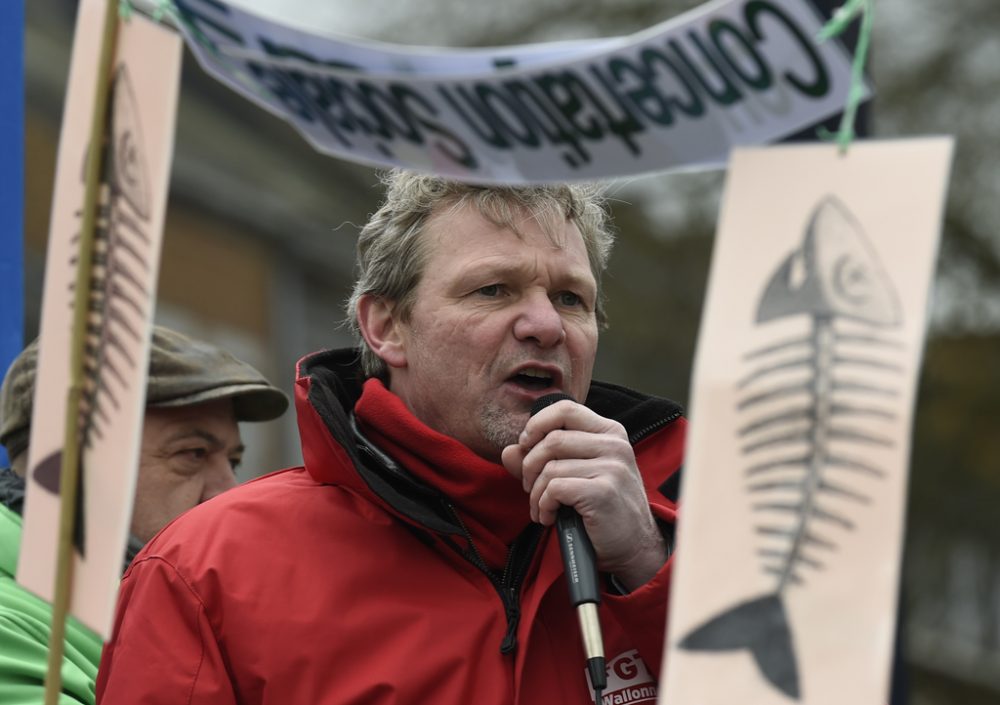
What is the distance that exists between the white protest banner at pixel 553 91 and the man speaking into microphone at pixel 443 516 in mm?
609

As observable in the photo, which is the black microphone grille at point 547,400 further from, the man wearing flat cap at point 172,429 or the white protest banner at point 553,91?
the man wearing flat cap at point 172,429

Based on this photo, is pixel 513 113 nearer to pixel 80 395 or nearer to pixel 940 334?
pixel 80 395

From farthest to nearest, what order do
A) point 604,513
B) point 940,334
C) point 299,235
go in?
1. point 299,235
2. point 940,334
3. point 604,513

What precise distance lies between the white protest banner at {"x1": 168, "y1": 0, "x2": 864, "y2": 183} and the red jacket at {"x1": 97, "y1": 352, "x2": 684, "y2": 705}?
2.74 feet

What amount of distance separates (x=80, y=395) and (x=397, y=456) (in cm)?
97

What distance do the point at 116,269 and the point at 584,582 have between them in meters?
0.74

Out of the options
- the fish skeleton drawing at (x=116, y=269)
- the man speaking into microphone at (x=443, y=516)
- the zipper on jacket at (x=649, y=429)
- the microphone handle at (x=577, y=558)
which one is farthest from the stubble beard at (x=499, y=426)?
the fish skeleton drawing at (x=116, y=269)

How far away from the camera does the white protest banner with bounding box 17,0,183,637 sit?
5.44ft

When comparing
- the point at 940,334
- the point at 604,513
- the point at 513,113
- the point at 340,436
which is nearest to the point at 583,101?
the point at 513,113

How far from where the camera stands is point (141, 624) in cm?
235

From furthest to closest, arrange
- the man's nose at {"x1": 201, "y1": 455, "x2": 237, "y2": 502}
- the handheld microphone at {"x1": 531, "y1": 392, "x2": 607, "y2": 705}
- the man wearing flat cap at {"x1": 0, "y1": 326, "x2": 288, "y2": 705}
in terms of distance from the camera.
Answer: the man's nose at {"x1": 201, "y1": 455, "x2": 237, "y2": 502} < the man wearing flat cap at {"x1": 0, "y1": 326, "x2": 288, "y2": 705} < the handheld microphone at {"x1": 531, "y1": 392, "x2": 607, "y2": 705}

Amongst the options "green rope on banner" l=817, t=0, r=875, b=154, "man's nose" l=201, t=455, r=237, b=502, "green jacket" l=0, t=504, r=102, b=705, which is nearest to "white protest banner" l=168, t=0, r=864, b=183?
"green rope on banner" l=817, t=0, r=875, b=154

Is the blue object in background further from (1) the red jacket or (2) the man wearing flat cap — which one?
(1) the red jacket

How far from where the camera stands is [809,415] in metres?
1.45
